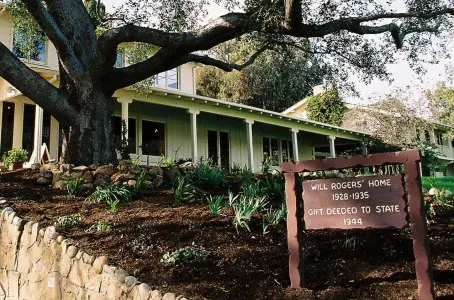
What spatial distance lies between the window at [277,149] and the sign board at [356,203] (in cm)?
1793

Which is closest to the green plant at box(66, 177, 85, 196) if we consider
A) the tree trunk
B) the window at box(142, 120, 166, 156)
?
the tree trunk

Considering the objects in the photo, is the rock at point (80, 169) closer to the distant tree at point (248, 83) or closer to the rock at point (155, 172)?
the rock at point (155, 172)

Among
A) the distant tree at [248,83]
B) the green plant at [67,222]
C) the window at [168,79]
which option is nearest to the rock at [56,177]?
the green plant at [67,222]

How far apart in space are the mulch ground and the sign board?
0.59 metres

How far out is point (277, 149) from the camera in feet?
78.0

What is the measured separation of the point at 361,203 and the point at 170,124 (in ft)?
49.9

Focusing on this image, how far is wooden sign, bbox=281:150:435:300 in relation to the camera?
3676 millimetres

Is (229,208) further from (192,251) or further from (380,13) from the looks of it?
(380,13)

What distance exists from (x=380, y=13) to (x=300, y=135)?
15.8 m

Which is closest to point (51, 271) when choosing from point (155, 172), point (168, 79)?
point (155, 172)

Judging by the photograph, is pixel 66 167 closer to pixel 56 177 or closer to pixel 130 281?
pixel 56 177

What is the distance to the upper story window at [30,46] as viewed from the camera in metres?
12.9

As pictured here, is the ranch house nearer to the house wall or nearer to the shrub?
the house wall

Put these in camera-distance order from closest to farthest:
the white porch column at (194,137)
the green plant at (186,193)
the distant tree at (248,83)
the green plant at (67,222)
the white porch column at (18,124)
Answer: the green plant at (67,222) → the green plant at (186,193) → the white porch column at (18,124) → the white porch column at (194,137) → the distant tree at (248,83)
